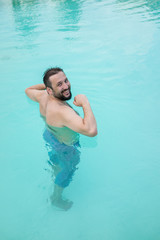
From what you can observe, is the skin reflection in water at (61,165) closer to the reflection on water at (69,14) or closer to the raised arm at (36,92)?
the raised arm at (36,92)

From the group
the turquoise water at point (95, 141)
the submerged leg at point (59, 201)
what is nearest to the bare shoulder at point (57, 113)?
the submerged leg at point (59, 201)

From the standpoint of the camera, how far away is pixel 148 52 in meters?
5.19

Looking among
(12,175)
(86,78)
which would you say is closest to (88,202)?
(12,175)

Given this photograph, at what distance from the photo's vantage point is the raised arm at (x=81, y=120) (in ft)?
6.31

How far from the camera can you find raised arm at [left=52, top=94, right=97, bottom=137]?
75.7 inches

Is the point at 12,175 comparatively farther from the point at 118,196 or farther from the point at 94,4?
the point at 94,4

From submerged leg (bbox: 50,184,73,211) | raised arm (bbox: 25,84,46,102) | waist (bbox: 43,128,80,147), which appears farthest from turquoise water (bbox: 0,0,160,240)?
raised arm (bbox: 25,84,46,102)

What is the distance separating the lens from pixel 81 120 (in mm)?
1951

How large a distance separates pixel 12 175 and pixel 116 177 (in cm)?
128

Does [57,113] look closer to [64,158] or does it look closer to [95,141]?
[64,158]

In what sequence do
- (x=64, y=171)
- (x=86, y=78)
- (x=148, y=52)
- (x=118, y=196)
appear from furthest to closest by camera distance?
(x=148, y=52) → (x=86, y=78) → (x=118, y=196) → (x=64, y=171)

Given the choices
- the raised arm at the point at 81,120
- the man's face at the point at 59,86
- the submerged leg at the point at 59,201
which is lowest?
the submerged leg at the point at 59,201

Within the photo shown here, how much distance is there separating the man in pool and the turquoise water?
11.5 inches

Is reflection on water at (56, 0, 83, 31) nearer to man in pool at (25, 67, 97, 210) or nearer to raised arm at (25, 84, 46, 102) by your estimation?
raised arm at (25, 84, 46, 102)
